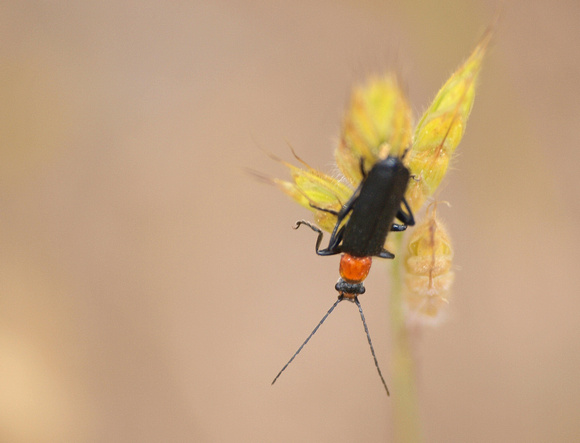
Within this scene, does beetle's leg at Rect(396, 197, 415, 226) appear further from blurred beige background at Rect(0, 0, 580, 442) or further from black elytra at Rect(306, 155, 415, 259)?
blurred beige background at Rect(0, 0, 580, 442)

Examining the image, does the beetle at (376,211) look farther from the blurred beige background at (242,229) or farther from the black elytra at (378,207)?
the blurred beige background at (242,229)

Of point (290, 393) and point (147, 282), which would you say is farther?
point (147, 282)

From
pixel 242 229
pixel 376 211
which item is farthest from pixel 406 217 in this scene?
pixel 242 229

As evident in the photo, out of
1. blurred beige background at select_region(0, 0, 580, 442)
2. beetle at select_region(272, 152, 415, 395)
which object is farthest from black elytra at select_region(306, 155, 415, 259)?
blurred beige background at select_region(0, 0, 580, 442)

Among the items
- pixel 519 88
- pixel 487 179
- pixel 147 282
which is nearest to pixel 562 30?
pixel 519 88

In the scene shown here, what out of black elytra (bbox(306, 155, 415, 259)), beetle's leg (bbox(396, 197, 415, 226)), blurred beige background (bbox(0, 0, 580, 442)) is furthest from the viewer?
blurred beige background (bbox(0, 0, 580, 442))

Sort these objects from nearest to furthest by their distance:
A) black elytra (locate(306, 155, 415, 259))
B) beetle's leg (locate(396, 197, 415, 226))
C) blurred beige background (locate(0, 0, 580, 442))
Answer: black elytra (locate(306, 155, 415, 259)) → beetle's leg (locate(396, 197, 415, 226)) → blurred beige background (locate(0, 0, 580, 442))

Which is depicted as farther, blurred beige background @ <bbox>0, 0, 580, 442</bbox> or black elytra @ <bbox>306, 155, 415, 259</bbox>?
blurred beige background @ <bbox>0, 0, 580, 442</bbox>

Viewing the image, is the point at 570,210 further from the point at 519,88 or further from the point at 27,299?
the point at 27,299
